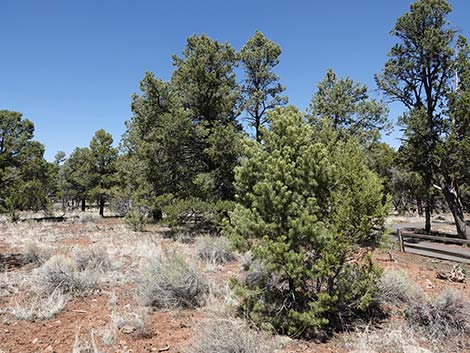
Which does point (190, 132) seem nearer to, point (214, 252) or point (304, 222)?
point (214, 252)

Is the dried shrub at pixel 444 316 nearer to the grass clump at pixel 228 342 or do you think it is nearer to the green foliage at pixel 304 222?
the green foliage at pixel 304 222

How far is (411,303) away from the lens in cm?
739

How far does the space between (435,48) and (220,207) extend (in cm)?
1544

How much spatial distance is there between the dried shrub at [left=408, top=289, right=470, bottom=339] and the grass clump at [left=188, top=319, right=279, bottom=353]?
10.5 ft

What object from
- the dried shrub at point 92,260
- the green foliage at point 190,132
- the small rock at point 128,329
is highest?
the green foliage at point 190,132

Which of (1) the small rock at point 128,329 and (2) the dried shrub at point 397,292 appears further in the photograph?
(2) the dried shrub at point 397,292

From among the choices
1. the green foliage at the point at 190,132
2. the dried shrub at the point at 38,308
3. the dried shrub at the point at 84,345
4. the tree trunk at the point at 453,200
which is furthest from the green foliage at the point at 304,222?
Result: the tree trunk at the point at 453,200

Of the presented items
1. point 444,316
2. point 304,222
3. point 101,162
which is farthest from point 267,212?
point 101,162

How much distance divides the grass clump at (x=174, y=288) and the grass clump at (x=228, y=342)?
1882 mm

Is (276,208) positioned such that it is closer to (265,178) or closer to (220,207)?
A: (265,178)

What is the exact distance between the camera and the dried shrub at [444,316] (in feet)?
19.7

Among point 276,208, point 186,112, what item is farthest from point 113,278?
point 186,112

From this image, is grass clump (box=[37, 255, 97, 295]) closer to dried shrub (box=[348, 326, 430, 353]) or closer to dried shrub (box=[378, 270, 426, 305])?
dried shrub (box=[348, 326, 430, 353])

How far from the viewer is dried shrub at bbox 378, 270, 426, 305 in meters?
7.38
